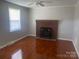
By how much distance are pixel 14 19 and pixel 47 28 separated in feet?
7.56

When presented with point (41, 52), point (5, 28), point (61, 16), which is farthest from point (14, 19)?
point (61, 16)

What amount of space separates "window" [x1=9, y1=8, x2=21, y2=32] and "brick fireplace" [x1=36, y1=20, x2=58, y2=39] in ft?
4.76

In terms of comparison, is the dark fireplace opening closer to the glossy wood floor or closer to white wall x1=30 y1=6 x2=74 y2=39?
white wall x1=30 y1=6 x2=74 y2=39

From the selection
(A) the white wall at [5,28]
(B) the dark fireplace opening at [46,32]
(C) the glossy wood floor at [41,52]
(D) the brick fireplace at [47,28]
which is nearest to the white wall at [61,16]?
(D) the brick fireplace at [47,28]

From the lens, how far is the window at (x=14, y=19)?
15.3 feet

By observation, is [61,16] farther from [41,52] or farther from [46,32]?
[41,52]

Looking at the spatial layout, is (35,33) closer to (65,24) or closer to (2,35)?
(65,24)

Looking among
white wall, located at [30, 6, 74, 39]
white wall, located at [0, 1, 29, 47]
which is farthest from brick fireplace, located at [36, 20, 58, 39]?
white wall, located at [0, 1, 29, 47]

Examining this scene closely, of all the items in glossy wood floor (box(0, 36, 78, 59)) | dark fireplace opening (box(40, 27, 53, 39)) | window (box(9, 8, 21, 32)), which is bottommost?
glossy wood floor (box(0, 36, 78, 59))

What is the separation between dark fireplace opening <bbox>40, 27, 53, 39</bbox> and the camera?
5939 millimetres

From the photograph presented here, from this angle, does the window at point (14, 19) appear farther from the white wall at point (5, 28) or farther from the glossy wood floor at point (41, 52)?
the glossy wood floor at point (41, 52)

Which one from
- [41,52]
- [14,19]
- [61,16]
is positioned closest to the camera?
[41,52]

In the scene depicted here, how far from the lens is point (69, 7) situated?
17.9 ft

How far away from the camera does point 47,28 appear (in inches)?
237
